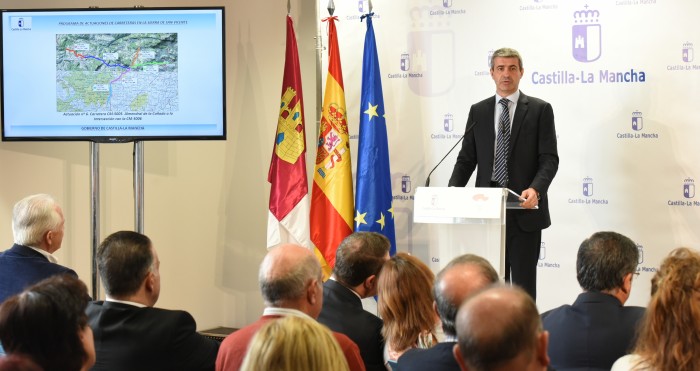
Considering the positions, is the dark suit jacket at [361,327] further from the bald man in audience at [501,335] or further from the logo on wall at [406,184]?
the logo on wall at [406,184]

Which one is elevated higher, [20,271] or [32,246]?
[32,246]

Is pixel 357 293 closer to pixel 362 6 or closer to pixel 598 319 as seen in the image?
pixel 598 319

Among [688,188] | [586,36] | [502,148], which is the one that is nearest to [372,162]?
[502,148]

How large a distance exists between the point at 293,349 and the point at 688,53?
4.64 metres

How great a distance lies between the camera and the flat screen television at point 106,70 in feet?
19.1

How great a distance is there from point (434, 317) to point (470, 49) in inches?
132

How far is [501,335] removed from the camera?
6.05 feet

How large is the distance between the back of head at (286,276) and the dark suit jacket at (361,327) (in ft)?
1.28

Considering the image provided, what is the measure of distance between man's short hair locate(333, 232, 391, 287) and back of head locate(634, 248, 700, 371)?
55.6 inches

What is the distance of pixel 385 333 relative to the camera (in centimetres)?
330

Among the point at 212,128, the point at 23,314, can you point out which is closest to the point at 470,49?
the point at 212,128

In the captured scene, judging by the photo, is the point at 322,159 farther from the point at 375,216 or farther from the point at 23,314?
the point at 23,314

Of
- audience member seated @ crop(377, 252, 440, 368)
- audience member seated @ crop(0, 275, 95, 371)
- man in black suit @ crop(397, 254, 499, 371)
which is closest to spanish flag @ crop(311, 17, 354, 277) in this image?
audience member seated @ crop(377, 252, 440, 368)

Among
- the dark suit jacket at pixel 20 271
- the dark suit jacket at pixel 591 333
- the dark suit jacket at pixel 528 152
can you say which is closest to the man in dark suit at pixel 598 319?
the dark suit jacket at pixel 591 333
